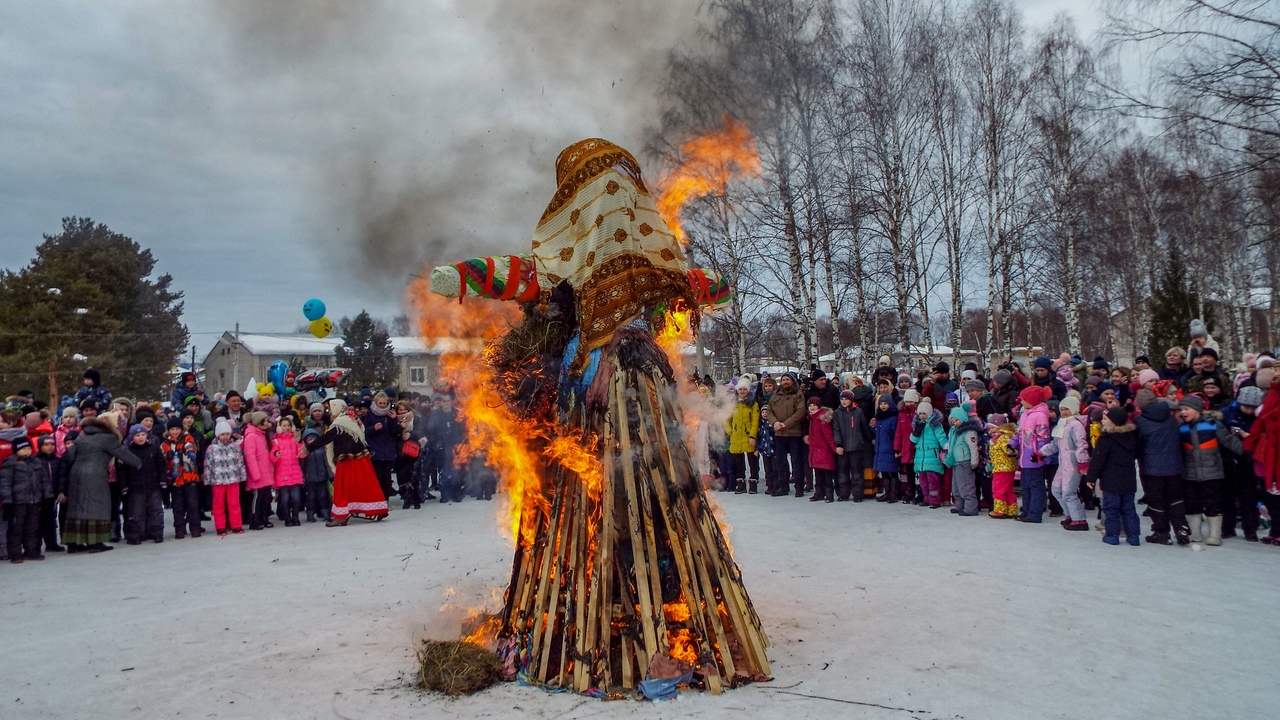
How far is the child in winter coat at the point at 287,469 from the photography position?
11.0 metres

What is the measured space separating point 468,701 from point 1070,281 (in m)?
19.4

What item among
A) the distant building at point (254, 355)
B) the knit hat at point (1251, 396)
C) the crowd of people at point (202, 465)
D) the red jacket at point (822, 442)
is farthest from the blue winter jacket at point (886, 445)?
the distant building at point (254, 355)

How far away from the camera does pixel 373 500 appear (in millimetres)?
11148

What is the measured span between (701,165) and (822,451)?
23.8 ft

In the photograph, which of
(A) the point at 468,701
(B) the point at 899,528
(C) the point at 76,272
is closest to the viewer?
(A) the point at 468,701

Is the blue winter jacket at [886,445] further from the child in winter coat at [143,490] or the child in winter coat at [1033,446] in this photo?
the child in winter coat at [143,490]

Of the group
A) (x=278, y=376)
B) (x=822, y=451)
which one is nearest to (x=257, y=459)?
(x=278, y=376)

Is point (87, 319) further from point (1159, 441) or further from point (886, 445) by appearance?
point (1159, 441)

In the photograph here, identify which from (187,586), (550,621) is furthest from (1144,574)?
(187,586)

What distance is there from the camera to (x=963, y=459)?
9.80 meters

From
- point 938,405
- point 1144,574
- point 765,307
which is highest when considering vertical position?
point 765,307

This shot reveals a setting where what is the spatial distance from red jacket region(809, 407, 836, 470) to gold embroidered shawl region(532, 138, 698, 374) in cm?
735

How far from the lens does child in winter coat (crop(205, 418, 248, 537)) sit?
10352 millimetres

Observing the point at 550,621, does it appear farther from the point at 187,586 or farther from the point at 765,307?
the point at 765,307
